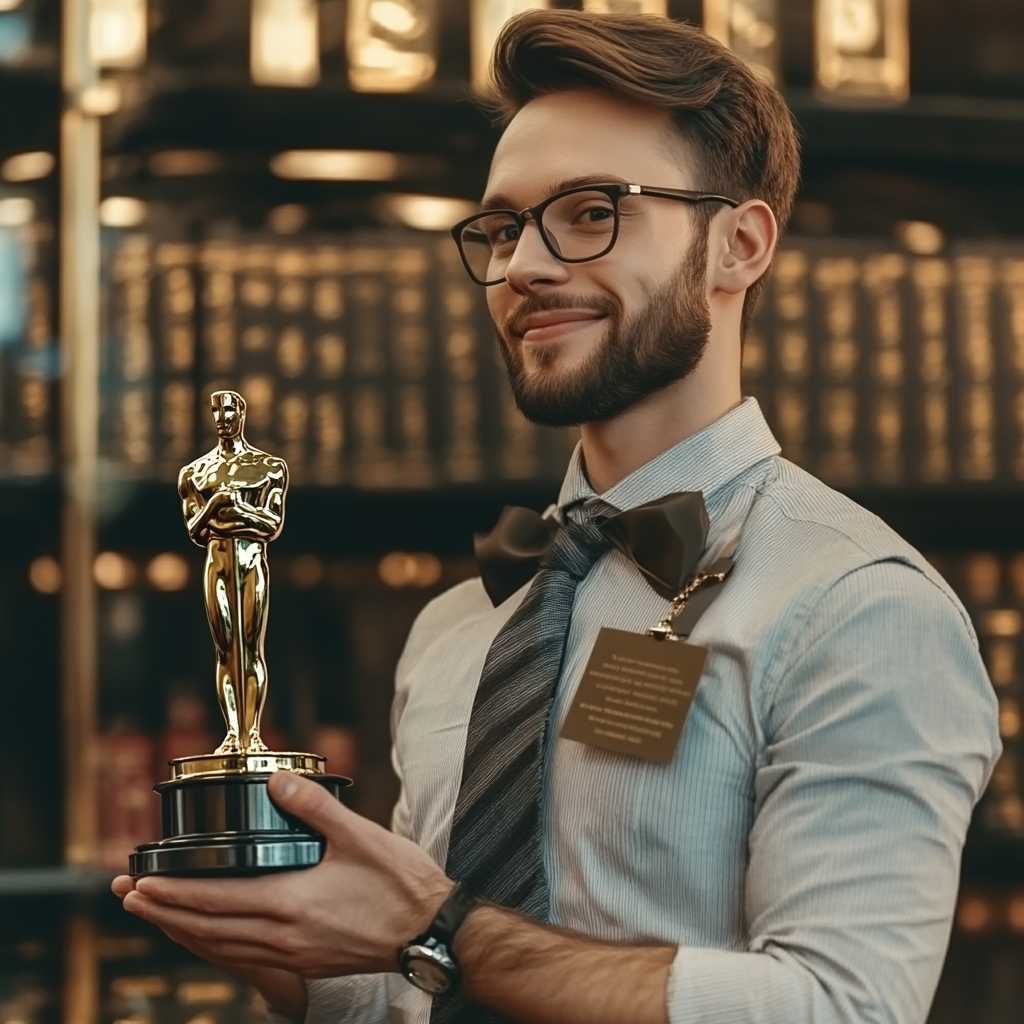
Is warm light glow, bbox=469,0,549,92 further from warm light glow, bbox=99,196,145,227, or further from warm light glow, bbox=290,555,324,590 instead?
warm light glow, bbox=290,555,324,590

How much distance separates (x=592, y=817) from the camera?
3.99 ft

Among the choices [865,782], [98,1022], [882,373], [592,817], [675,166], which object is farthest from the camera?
[882,373]

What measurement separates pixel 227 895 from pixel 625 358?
0.46m

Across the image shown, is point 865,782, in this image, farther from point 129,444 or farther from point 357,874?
point 129,444

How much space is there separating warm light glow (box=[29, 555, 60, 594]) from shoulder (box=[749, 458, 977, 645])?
4.55 ft

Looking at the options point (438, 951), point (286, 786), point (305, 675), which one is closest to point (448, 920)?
point (438, 951)

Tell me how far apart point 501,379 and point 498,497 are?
0.16 m

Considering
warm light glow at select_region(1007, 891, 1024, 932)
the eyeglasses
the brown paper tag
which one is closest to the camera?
the brown paper tag

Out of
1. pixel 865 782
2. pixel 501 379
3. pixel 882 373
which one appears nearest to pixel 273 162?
pixel 501 379

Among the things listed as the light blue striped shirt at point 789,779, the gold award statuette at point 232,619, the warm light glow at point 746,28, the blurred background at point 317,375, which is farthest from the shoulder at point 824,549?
the warm light glow at point 746,28

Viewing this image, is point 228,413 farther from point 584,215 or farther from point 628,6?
point 628,6

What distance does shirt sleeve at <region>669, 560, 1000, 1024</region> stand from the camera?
108 centimetres

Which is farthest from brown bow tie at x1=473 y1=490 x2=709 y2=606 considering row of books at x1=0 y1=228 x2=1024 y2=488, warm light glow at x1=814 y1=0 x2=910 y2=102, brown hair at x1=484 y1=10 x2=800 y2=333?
warm light glow at x1=814 y1=0 x2=910 y2=102

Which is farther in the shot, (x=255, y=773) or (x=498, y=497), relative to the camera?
(x=498, y=497)
